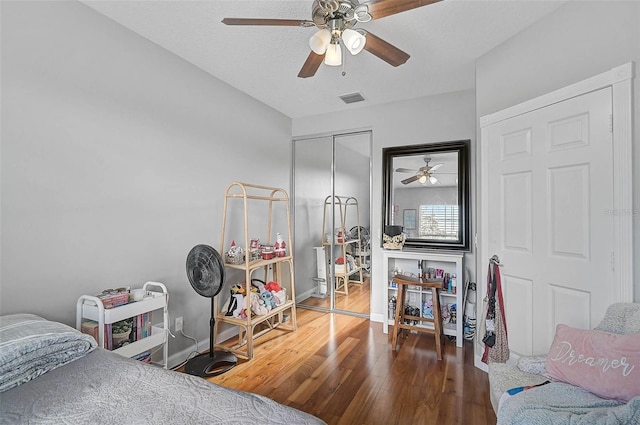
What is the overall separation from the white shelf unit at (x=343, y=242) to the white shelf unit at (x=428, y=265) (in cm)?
→ 57

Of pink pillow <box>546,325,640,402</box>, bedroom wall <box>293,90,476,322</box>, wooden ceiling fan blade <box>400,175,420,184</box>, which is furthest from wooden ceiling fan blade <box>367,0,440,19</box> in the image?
wooden ceiling fan blade <box>400,175,420,184</box>

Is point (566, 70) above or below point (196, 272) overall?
above

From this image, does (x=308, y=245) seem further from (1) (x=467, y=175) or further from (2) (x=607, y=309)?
(2) (x=607, y=309)

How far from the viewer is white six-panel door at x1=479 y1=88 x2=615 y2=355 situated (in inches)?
67.6

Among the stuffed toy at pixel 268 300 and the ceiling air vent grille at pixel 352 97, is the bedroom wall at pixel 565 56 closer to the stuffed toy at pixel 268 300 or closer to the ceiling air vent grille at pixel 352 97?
the ceiling air vent grille at pixel 352 97

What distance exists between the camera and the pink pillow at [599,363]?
1.21 meters

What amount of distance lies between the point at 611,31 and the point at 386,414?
8.68 feet

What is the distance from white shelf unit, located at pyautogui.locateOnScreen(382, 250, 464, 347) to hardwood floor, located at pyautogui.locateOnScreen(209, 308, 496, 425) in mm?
165

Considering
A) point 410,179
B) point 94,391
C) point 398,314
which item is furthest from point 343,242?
point 94,391

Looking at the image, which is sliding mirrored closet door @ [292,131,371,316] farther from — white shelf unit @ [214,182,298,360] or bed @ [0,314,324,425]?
bed @ [0,314,324,425]

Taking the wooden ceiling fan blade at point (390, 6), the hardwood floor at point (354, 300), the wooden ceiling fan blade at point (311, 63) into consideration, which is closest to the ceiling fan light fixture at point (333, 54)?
the wooden ceiling fan blade at point (311, 63)

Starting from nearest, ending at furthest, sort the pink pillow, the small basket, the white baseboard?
the pink pillow
the small basket
the white baseboard

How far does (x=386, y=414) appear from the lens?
1.89 m

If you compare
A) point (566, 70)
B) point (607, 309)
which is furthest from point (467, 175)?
point (607, 309)
